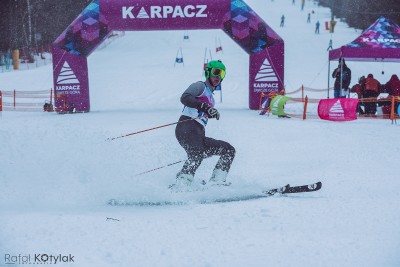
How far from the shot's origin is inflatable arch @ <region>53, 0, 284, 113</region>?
51.4 feet

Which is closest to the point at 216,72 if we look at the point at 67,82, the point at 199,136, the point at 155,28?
the point at 199,136

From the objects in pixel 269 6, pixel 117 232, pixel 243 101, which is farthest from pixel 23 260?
pixel 269 6

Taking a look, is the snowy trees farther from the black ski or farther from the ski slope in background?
the black ski

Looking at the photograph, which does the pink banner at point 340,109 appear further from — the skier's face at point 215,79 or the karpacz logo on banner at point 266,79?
the skier's face at point 215,79

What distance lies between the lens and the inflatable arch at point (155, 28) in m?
15.7

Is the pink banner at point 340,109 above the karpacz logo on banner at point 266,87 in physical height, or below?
below

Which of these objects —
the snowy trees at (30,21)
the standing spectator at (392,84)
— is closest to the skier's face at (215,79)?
the standing spectator at (392,84)

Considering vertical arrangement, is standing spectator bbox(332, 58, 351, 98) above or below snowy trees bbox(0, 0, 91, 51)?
below

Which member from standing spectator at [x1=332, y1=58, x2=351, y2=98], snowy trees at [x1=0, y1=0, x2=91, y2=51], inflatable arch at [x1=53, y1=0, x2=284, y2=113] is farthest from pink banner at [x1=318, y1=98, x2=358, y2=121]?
snowy trees at [x1=0, y1=0, x2=91, y2=51]

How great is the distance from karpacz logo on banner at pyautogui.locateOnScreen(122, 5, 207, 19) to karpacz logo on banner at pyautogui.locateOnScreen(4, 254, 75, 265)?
43.4ft

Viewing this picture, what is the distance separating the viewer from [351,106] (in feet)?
40.9

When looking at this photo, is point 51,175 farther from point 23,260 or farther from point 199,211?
point 23,260

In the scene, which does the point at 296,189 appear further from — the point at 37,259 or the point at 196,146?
the point at 37,259

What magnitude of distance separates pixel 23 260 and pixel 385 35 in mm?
13849
